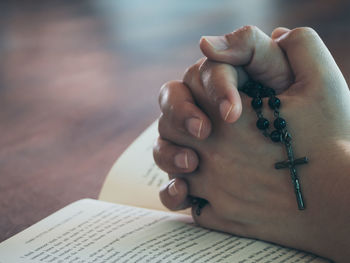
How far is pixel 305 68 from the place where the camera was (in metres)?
0.62

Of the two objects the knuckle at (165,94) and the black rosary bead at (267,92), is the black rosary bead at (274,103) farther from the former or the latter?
the knuckle at (165,94)

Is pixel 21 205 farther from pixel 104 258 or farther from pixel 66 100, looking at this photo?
pixel 66 100

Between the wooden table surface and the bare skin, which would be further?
the wooden table surface

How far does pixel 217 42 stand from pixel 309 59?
0.36 ft

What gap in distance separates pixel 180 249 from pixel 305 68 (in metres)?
0.25

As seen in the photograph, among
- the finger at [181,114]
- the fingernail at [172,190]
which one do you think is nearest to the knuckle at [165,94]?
the finger at [181,114]

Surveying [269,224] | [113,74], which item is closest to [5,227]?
[269,224]

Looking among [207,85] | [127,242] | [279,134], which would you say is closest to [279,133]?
[279,134]

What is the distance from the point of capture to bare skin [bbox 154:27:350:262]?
0.56 meters

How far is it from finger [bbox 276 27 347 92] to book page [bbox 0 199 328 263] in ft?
0.65

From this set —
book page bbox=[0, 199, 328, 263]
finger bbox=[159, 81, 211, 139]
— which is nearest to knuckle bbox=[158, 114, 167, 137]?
finger bbox=[159, 81, 211, 139]

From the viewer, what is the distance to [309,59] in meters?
0.62

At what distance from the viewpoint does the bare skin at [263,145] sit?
22.0 inches

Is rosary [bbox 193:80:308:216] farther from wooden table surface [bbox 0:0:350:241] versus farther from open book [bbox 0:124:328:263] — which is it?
wooden table surface [bbox 0:0:350:241]
